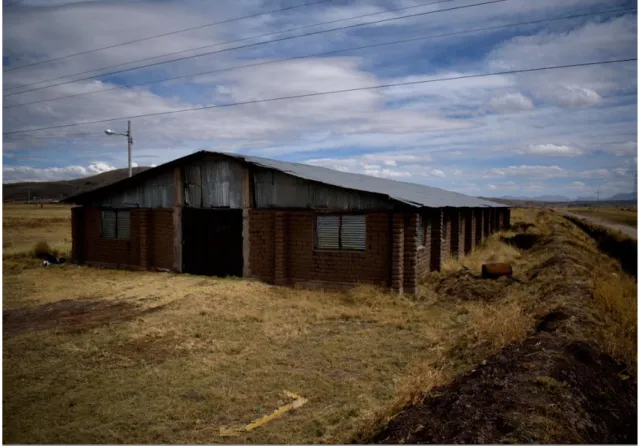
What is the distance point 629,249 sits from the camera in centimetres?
2519

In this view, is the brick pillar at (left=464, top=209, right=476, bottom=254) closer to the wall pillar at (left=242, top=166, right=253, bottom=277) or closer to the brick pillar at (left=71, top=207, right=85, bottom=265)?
the wall pillar at (left=242, top=166, right=253, bottom=277)

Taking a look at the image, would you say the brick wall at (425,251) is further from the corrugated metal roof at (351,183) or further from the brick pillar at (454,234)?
the brick pillar at (454,234)

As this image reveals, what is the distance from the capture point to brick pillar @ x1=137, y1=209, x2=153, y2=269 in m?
16.2

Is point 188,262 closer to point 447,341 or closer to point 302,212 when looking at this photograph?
point 302,212

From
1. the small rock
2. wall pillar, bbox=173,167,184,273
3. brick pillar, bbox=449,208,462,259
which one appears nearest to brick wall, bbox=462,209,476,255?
brick pillar, bbox=449,208,462,259

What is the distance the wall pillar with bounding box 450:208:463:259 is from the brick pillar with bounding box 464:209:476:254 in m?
2.10

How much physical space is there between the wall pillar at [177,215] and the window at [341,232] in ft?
18.3

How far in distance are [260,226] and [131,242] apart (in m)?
6.34

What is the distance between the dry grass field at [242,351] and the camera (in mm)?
5145

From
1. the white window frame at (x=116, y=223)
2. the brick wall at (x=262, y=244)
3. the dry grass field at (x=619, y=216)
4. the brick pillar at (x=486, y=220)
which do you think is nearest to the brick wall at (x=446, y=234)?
the brick wall at (x=262, y=244)

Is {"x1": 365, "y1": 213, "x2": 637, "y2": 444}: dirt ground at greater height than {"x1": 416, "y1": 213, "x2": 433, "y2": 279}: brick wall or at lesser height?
lesser

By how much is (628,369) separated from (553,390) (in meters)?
2.14

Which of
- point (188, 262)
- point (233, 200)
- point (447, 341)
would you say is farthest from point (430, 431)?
point (188, 262)

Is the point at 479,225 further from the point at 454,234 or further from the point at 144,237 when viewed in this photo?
the point at 144,237
